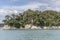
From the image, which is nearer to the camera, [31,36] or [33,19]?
[31,36]

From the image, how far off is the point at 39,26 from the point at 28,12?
37.8 feet

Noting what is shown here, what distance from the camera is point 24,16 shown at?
15512 centimetres

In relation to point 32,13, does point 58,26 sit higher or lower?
lower

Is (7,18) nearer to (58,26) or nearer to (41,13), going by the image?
(41,13)

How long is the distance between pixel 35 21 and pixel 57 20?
15991mm

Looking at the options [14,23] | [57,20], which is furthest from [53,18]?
[14,23]

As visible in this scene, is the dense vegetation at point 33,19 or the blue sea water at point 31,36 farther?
the dense vegetation at point 33,19

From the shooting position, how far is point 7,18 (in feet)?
547

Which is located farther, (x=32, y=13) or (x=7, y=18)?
(x=7, y=18)

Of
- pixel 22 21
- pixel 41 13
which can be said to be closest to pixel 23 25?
A: pixel 22 21

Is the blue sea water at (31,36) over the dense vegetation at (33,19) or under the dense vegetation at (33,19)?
over

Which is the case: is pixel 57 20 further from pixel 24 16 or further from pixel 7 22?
pixel 7 22

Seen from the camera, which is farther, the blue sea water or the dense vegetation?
the dense vegetation

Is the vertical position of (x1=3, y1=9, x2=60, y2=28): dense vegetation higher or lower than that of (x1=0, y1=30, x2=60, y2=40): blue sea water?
lower
